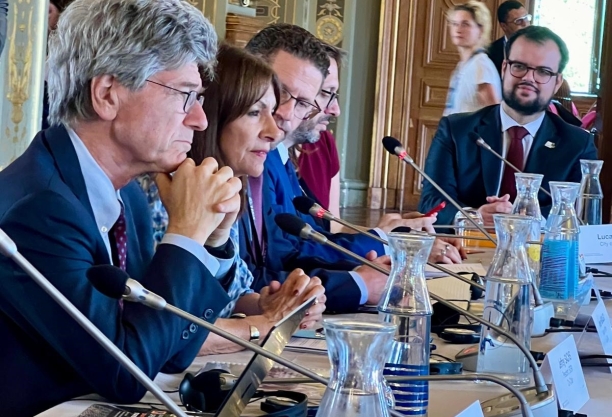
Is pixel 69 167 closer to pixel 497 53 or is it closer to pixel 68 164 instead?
pixel 68 164

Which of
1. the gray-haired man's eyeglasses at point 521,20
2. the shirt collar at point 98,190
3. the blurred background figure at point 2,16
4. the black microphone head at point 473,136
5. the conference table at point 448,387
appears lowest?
the conference table at point 448,387

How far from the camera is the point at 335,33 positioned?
771 centimetres

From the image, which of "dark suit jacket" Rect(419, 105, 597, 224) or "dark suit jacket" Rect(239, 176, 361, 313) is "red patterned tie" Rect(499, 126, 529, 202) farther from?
"dark suit jacket" Rect(239, 176, 361, 313)

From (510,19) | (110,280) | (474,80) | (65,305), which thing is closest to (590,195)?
(110,280)

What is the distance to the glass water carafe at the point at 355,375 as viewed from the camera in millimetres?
683

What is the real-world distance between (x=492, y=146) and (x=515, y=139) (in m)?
0.09

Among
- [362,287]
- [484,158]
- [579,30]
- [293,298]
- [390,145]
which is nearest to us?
[293,298]

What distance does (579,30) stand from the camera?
8.22 metres

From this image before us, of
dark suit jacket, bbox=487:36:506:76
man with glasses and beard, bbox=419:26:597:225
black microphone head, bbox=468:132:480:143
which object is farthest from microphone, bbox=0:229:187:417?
dark suit jacket, bbox=487:36:506:76

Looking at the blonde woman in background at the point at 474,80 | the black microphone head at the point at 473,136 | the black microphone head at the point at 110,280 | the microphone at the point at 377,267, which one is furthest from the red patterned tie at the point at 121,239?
the blonde woman in background at the point at 474,80

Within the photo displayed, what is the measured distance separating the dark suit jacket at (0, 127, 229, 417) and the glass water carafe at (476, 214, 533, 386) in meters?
0.39

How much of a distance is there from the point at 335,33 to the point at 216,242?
20.1 feet

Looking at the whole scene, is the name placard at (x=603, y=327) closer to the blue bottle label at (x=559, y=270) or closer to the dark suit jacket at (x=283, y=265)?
the blue bottle label at (x=559, y=270)

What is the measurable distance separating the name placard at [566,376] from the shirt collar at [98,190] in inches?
24.5
